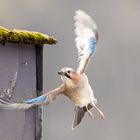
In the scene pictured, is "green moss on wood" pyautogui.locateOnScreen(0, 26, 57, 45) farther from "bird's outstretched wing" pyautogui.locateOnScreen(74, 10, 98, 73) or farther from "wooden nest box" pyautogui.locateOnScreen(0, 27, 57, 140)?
"bird's outstretched wing" pyautogui.locateOnScreen(74, 10, 98, 73)

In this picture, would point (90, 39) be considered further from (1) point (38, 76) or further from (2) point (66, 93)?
(1) point (38, 76)

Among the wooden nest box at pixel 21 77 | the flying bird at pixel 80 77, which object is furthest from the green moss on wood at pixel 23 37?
the flying bird at pixel 80 77

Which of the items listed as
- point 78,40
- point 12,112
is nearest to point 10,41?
point 12,112

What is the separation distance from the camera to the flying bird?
1007mm

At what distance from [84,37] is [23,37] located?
0.40 metres

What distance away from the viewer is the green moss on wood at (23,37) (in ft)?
4.39

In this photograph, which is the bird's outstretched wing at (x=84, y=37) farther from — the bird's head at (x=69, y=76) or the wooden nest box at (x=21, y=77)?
the wooden nest box at (x=21, y=77)

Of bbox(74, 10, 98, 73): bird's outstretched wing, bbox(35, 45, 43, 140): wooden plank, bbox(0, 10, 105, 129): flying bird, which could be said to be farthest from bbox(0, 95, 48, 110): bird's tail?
bbox(35, 45, 43, 140): wooden plank

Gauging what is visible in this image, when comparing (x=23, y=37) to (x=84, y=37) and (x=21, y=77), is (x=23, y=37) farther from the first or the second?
(x=84, y=37)

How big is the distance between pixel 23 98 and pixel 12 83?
2.5 inches

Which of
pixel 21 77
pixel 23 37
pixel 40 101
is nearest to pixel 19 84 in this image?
pixel 21 77

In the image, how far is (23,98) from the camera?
4.59ft

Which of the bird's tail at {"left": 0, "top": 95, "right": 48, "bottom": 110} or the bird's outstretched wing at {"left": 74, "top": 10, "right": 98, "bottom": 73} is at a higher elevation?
the bird's outstretched wing at {"left": 74, "top": 10, "right": 98, "bottom": 73}

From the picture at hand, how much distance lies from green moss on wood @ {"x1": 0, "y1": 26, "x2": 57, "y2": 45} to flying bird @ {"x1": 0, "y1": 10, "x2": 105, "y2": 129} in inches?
13.0
